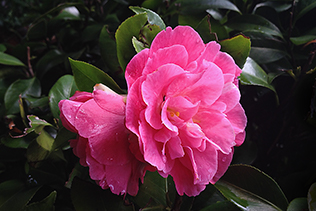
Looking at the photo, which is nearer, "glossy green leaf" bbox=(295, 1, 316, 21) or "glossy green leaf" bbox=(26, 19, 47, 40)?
"glossy green leaf" bbox=(295, 1, 316, 21)

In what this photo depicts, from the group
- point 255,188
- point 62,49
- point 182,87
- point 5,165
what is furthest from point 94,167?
point 62,49

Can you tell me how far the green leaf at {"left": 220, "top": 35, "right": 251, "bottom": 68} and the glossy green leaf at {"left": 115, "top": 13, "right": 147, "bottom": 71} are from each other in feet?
0.53

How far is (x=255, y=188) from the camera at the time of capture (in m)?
0.48

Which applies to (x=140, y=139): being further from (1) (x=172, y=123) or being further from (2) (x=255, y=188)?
(2) (x=255, y=188)

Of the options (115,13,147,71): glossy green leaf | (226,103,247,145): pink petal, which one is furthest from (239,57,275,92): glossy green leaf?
(115,13,147,71): glossy green leaf

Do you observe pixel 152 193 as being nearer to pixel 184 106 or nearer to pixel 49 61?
pixel 184 106

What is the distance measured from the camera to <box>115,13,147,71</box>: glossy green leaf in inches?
17.0

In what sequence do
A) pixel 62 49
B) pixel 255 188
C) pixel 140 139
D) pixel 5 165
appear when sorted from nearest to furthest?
pixel 140 139 → pixel 255 188 → pixel 5 165 → pixel 62 49

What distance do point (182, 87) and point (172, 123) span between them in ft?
0.18

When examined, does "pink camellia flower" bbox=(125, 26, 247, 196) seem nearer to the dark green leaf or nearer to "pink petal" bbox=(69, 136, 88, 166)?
"pink petal" bbox=(69, 136, 88, 166)

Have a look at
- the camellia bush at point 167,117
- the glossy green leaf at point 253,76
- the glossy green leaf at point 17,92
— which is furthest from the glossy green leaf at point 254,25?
the glossy green leaf at point 17,92

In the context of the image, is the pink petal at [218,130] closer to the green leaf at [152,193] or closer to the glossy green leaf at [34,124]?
the green leaf at [152,193]

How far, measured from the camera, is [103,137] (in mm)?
337

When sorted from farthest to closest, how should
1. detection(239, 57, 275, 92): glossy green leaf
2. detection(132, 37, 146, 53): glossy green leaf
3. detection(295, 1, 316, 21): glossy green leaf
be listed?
detection(295, 1, 316, 21): glossy green leaf, detection(239, 57, 275, 92): glossy green leaf, detection(132, 37, 146, 53): glossy green leaf
